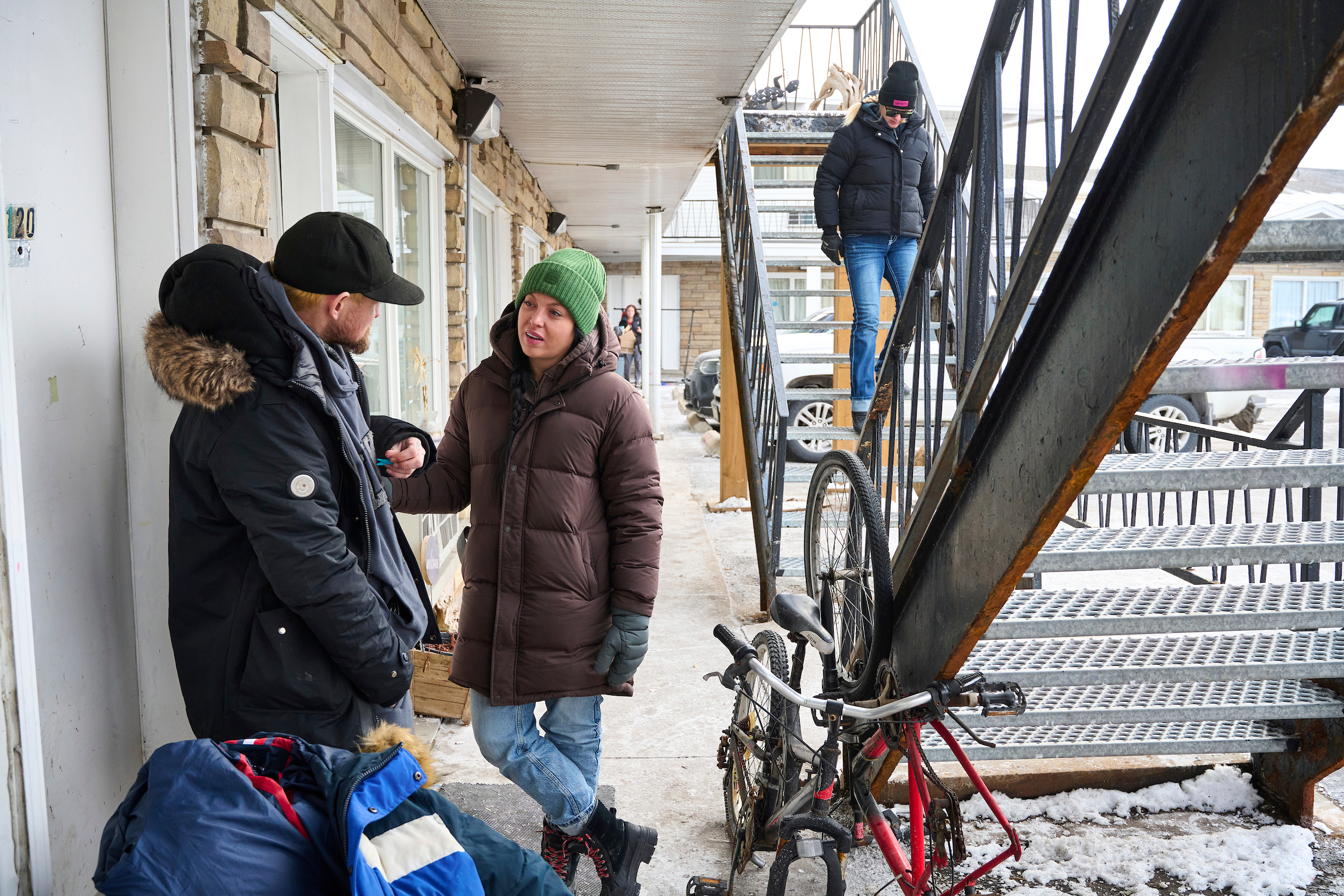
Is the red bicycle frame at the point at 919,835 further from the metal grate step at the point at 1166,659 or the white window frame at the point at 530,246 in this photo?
the white window frame at the point at 530,246

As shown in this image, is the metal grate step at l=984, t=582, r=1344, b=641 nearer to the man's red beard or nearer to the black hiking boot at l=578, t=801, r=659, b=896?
the black hiking boot at l=578, t=801, r=659, b=896

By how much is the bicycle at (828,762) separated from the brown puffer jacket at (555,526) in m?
0.32

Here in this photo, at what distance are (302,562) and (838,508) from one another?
2.11 m

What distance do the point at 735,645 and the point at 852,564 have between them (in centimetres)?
83

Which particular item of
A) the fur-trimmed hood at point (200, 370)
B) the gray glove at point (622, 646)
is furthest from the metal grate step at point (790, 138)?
the fur-trimmed hood at point (200, 370)

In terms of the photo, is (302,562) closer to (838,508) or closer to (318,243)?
(318,243)

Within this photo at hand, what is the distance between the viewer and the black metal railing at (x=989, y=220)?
154 cm

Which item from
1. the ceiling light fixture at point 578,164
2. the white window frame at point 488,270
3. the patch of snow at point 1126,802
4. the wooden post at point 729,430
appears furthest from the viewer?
the ceiling light fixture at point 578,164

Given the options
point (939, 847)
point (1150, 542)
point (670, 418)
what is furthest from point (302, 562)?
point (670, 418)

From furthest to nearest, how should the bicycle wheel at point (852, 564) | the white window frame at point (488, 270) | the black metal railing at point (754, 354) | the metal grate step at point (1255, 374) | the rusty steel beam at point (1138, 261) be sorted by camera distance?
the white window frame at point (488, 270) → the black metal railing at point (754, 354) → the bicycle wheel at point (852, 564) → the metal grate step at point (1255, 374) → the rusty steel beam at point (1138, 261)

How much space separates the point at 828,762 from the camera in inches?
85.3

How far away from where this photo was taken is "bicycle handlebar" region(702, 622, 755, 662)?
212cm

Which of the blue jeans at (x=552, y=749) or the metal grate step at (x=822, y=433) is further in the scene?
the metal grate step at (x=822, y=433)

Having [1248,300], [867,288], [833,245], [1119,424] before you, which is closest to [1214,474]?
[1119,424]
